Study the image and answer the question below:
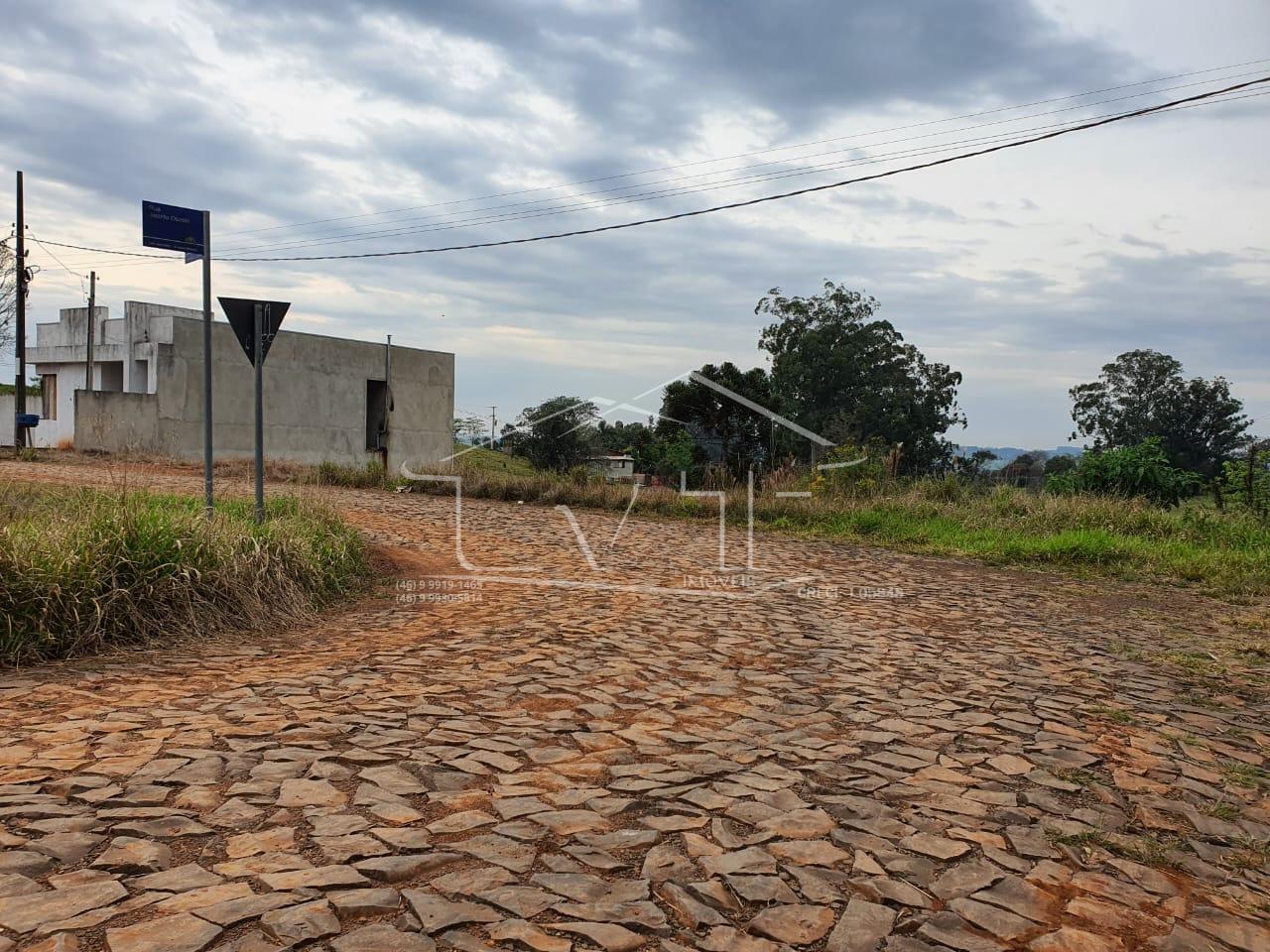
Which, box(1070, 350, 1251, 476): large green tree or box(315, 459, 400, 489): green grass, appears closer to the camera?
box(315, 459, 400, 489): green grass

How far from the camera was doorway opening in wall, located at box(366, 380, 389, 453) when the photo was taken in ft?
108

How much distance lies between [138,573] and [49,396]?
100 feet

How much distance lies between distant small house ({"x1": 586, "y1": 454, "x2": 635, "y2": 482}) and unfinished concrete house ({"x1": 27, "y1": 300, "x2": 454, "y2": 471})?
10117 mm

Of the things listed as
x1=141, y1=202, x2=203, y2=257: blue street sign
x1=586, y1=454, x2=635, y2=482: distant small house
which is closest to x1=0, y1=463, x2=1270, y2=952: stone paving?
x1=141, y1=202, x2=203, y2=257: blue street sign

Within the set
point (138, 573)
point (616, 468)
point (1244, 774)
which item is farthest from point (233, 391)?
point (1244, 774)

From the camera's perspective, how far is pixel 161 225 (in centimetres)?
750

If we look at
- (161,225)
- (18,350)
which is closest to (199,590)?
(161,225)

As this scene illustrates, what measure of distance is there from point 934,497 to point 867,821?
13.0 meters

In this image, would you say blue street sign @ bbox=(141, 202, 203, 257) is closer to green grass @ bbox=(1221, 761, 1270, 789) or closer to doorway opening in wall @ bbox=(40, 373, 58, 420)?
green grass @ bbox=(1221, 761, 1270, 789)

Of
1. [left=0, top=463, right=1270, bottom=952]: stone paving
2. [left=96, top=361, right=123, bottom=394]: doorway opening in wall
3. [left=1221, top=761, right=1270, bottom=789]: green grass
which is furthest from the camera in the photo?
[left=96, top=361, right=123, bottom=394]: doorway opening in wall

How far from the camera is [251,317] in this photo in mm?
7719

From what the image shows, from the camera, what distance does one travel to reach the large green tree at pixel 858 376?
3644 centimetres

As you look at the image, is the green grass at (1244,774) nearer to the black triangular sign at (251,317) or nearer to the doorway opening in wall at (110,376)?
the black triangular sign at (251,317)

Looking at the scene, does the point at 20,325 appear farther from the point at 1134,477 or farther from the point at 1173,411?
the point at 1173,411
